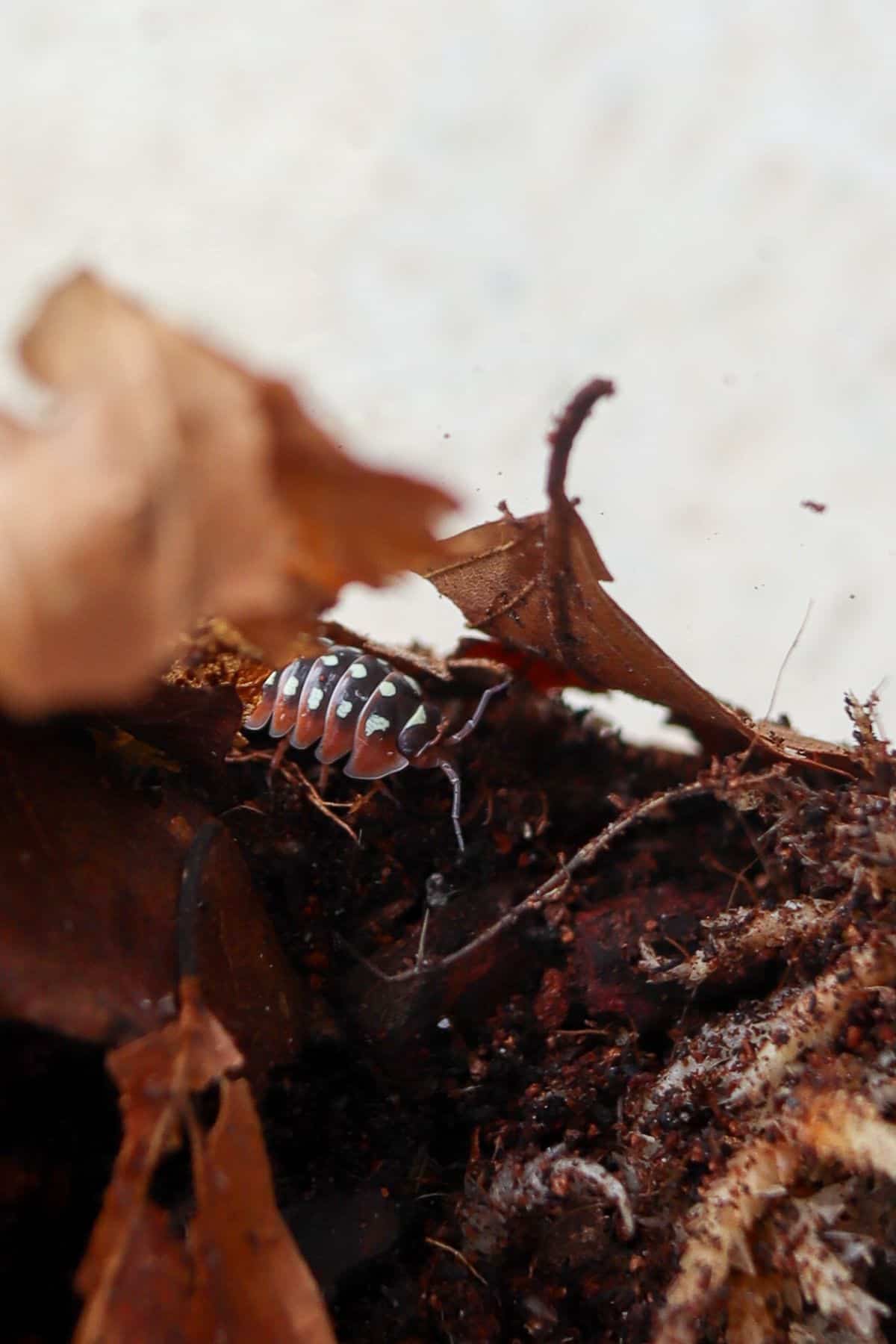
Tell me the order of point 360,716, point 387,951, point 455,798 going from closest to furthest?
1. point 387,951
2. point 455,798
3. point 360,716

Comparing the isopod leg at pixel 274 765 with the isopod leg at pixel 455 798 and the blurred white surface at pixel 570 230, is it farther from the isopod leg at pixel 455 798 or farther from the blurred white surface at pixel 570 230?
the blurred white surface at pixel 570 230

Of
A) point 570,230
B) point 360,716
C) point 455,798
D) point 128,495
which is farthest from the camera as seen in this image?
point 570,230

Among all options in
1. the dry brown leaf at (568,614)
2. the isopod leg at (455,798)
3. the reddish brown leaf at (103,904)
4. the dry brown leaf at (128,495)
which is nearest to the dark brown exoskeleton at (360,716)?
the isopod leg at (455,798)

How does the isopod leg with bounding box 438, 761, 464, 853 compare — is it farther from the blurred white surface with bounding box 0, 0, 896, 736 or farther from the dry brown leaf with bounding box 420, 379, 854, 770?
the blurred white surface with bounding box 0, 0, 896, 736

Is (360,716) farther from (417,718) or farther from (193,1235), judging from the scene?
(193,1235)

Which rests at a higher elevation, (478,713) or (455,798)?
(478,713)

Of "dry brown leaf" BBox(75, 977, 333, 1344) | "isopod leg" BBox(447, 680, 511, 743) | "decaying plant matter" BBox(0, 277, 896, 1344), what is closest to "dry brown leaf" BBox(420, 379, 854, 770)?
"decaying plant matter" BBox(0, 277, 896, 1344)

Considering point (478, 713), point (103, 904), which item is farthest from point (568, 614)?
point (103, 904)
